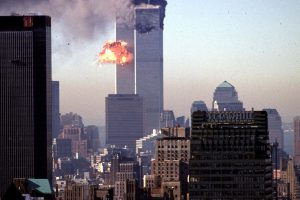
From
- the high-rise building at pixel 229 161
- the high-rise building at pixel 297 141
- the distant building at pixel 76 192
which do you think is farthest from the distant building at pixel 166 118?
the high-rise building at pixel 229 161

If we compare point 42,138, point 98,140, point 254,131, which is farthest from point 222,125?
point 98,140

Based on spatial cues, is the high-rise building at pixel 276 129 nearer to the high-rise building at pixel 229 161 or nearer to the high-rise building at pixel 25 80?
the high-rise building at pixel 25 80

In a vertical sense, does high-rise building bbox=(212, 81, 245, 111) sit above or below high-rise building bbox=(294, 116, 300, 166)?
above

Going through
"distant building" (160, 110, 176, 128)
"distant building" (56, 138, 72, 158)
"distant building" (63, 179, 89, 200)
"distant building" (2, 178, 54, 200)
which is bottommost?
"distant building" (63, 179, 89, 200)

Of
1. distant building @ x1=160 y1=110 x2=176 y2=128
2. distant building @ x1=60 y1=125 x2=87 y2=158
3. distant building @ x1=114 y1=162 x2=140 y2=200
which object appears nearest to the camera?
distant building @ x1=114 y1=162 x2=140 y2=200

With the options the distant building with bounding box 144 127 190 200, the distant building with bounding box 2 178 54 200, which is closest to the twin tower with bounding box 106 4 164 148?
the distant building with bounding box 144 127 190 200

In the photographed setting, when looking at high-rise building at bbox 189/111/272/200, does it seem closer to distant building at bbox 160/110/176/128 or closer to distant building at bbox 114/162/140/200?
distant building at bbox 114/162/140/200

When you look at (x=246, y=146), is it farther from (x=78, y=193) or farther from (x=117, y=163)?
(x=117, y=163)
